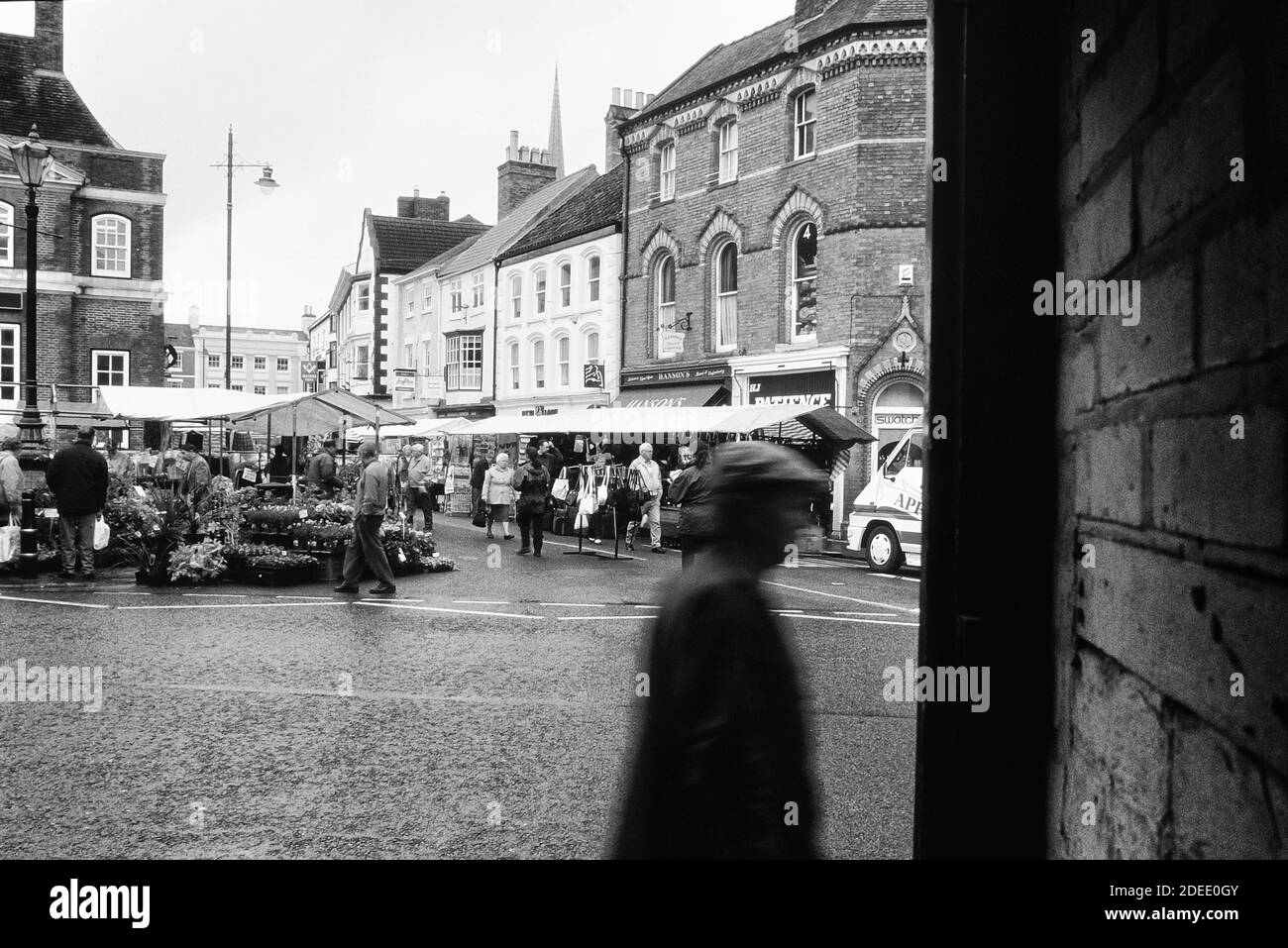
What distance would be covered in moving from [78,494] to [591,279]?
23868mm

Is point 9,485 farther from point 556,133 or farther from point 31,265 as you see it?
point 556,133

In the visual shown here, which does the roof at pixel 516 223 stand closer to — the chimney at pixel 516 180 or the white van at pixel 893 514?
the chimney at pixel 516 180

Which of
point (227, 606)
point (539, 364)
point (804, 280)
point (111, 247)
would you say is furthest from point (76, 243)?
point (227, 606)

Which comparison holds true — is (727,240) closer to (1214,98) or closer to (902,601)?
(902,601)

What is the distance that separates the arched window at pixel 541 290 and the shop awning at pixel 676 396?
7420 millimetres

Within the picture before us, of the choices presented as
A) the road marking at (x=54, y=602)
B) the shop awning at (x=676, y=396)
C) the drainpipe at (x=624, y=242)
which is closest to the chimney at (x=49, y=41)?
the drainpipe at (x=624, y=242)

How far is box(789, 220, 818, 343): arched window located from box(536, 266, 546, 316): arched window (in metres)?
14.6

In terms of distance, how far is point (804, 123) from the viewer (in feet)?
84.8

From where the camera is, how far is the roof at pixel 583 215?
35.4m

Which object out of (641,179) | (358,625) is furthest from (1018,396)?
(641,179)

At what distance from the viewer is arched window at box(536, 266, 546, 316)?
128 feet

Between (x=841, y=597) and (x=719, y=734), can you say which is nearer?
(x=719, y=734)

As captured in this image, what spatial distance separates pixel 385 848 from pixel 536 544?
45.4 feet

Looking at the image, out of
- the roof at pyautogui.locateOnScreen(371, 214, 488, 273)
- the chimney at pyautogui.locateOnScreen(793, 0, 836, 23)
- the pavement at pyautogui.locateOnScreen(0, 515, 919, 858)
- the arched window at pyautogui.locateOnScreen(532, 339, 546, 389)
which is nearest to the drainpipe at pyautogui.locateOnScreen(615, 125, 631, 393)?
the arched window at pyautogui.locateOnScreen(532, 339, 546, 389)
